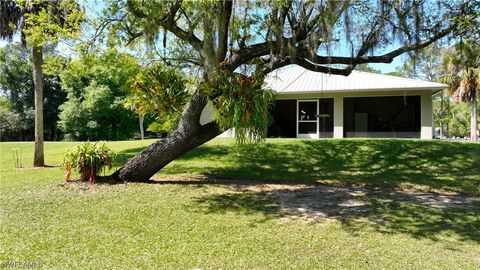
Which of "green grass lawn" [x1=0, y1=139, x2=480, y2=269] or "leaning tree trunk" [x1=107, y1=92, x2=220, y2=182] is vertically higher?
"leaning tree trunk" [x1=107, y1=92, x2=220, y2=182]

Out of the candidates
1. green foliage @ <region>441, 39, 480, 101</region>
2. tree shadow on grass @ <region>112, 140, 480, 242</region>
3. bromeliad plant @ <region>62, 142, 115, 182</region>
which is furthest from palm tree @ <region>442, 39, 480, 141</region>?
bromeliad plant @ <region>62, 142, 115, 182</region>

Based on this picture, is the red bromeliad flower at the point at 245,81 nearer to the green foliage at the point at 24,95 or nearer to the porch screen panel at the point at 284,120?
the porch screen panel at the point at 284,120

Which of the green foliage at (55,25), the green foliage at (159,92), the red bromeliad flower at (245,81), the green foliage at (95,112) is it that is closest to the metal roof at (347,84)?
the green foliage at (159,92)

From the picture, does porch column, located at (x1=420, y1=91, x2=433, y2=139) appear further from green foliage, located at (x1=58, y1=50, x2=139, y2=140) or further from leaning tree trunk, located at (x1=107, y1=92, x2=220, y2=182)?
green foliage, located at (x1=58, y1=50, x2=139, y2=140)

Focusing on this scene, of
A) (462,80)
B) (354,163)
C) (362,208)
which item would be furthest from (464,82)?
(362,208)

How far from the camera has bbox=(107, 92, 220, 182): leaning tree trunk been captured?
865 centimetres

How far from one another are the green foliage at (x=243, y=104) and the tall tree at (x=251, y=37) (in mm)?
18

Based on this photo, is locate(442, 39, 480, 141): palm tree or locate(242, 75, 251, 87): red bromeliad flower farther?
locate(442, 39, 480, 141): palm tree

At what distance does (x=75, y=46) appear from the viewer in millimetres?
9320

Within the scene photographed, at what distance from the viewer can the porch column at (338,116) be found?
1786 centimetres

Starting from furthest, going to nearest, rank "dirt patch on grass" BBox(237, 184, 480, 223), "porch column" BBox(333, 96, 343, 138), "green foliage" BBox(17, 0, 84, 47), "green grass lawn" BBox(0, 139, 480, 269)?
"porch column" BBox(333, 96, 343, 138) → "green foliage" BBox(17, 0, 84, 47) → "dirt patch on grass" BBox(237, 184, 480, 223) → "green grass lawn" BBox(0, 139, 480, 269)

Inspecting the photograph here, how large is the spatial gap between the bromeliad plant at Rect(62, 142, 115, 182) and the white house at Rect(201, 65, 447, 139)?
28.9 feet

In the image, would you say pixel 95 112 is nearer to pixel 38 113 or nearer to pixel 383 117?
pixel 38 113

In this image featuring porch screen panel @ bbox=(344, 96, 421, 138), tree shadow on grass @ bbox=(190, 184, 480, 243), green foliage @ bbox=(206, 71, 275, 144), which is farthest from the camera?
porch screen panel @ bbox=(344, 96, 421, 138)
